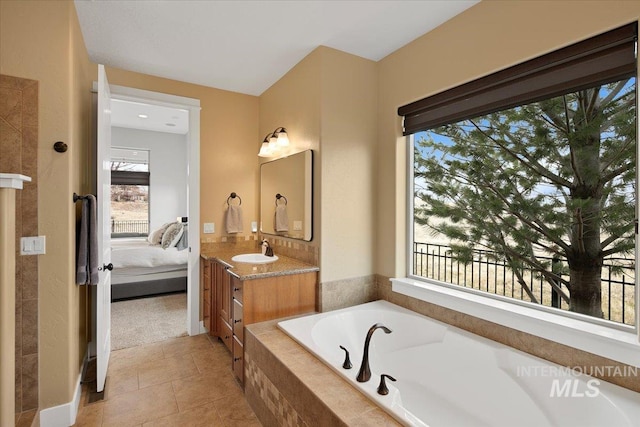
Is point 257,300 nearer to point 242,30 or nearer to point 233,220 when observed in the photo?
point 233,220

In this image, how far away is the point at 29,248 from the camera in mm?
1873

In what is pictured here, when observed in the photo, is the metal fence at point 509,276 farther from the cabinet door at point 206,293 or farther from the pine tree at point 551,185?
the cabinet door at point 206,293

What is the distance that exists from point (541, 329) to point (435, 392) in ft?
2.41

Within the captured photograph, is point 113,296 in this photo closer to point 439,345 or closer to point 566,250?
point 439,345

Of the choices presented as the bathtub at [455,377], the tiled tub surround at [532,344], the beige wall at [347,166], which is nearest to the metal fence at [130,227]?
the beige wall at [347,166]

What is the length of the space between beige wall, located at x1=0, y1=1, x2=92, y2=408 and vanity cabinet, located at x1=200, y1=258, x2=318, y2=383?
1.03 meters

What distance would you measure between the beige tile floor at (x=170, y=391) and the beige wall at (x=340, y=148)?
110 centimetres

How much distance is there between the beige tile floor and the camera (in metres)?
2.04

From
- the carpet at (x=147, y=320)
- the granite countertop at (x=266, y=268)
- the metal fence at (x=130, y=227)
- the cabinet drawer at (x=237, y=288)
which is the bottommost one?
the carpet at (x=147, y=320)

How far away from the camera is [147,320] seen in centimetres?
371

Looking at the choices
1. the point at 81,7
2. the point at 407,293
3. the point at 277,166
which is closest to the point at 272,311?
the point at 407,293

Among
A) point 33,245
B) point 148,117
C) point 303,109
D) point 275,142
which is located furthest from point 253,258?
point 148,117

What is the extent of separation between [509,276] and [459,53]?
1.50 metres

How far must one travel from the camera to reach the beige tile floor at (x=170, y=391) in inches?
80.4
